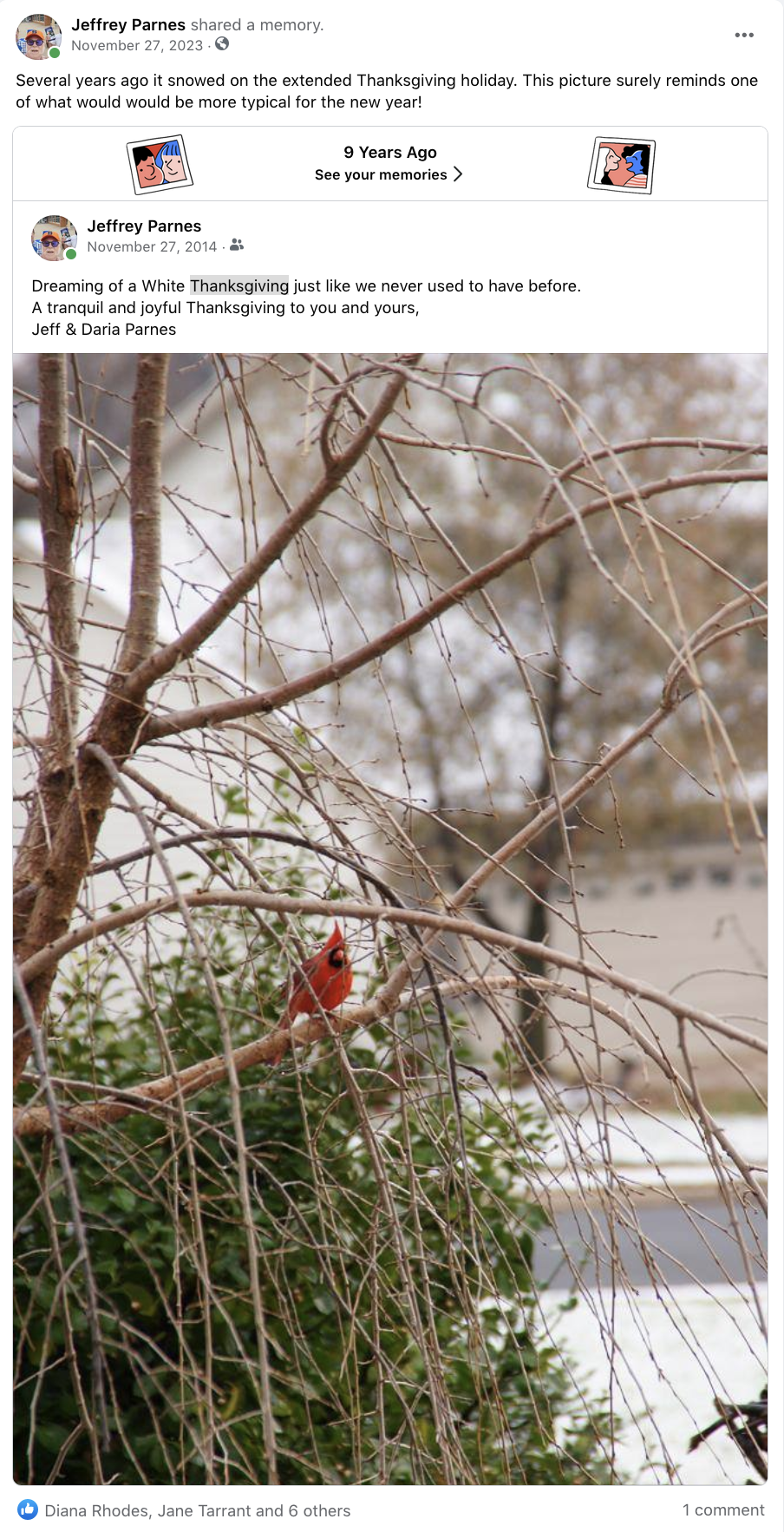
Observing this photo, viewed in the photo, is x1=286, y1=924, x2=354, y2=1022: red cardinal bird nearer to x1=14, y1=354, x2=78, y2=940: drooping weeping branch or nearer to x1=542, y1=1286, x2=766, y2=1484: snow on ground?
x1=14, y1=354, x2=78, y2=940: drooping weeping branch
